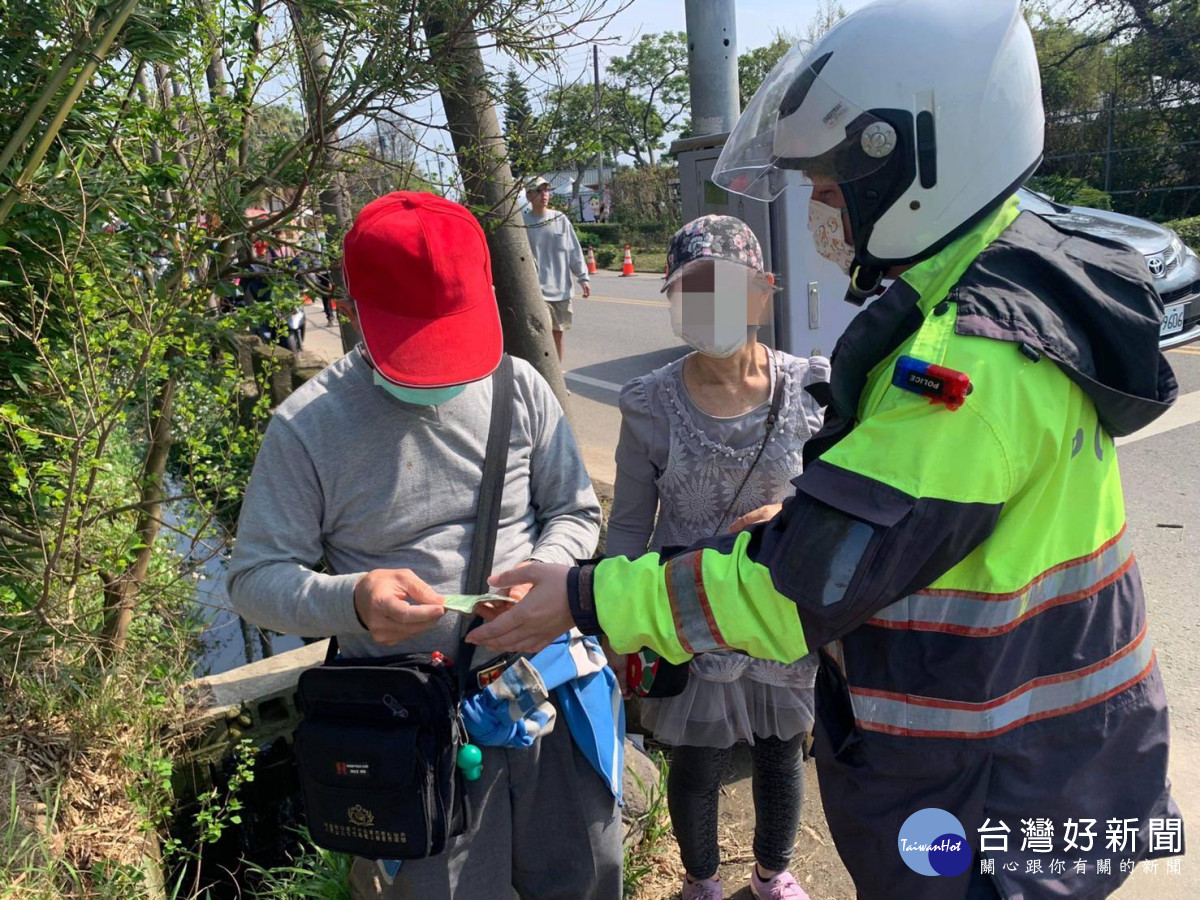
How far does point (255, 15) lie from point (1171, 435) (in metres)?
5.92

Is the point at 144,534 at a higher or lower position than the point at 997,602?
lower

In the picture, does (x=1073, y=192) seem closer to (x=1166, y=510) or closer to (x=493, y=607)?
(x=1166, y=510)

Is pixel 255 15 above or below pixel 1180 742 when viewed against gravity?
above

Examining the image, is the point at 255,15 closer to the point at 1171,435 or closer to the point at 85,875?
the point at 85,875

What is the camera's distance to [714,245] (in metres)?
2.29

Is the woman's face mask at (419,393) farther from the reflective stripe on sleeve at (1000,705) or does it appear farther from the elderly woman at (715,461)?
the reflective stripe on sleeve at (1000,705)

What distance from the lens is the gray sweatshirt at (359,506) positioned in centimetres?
175

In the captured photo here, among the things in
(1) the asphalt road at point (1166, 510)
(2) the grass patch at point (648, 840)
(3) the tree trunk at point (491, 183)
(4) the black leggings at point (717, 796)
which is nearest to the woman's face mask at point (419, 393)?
(4) the black leggings at point (717, 796)

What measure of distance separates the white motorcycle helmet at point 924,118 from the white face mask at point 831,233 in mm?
56

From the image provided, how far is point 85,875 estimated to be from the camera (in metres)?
2.45

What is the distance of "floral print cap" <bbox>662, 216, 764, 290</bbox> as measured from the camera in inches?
90.0

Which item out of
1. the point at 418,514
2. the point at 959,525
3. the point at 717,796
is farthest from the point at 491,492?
the point at 717,796

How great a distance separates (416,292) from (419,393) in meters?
0.21

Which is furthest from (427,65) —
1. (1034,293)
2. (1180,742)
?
(1180,742)
